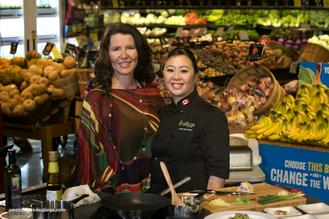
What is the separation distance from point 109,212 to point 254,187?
1.00 meters

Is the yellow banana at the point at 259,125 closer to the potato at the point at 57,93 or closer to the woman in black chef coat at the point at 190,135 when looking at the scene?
the woman in black chef coat at the point at 190,135

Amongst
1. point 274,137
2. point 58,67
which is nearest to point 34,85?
point 58,67

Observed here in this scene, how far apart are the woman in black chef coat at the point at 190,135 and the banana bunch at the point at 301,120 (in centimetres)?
135

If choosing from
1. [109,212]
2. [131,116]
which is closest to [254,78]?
[131,116]

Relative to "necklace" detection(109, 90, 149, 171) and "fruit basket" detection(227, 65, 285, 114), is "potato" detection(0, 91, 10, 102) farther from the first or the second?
"necklace" detection(109, 90, 149, 171)

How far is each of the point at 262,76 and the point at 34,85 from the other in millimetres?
2421

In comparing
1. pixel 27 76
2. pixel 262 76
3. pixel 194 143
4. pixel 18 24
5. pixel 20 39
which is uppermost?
pixel 18 24

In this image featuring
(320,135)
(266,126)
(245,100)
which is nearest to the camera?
(320,135)

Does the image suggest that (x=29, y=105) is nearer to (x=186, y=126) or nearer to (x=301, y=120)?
(x=301, y=120)

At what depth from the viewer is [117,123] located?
442 centimetres

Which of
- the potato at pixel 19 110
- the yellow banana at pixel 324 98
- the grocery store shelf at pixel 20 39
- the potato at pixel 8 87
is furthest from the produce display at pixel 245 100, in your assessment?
the grocery store shelf at pixel 20 39

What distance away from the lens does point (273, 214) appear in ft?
11.8

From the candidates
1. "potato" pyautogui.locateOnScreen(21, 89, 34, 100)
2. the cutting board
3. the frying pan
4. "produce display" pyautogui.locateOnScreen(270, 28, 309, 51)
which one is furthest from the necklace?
"produce display" pyautogui.locateOnScreen(270, 28, 309, 51)

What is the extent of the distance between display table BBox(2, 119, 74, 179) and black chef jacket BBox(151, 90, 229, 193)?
3.31m
